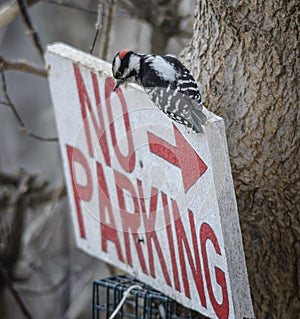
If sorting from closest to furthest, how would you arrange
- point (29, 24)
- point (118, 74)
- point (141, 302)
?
1. point (118, 74)
2. point (141, 302)
3. point (29, 24)

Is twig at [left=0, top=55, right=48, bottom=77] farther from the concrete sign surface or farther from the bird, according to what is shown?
the bird

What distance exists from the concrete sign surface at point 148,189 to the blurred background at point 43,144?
0.68 feet

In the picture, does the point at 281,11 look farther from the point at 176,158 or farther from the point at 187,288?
the point at 187,288

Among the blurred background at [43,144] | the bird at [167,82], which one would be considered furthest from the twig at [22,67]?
the bird at [167,82]

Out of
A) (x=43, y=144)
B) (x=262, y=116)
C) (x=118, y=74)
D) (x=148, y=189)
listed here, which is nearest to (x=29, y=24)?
(x=118, y=74)

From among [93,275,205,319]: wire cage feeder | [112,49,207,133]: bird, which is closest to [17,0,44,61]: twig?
[112,49,207,133]: bird

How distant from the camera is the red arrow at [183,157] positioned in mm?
1878

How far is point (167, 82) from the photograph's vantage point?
6.45 ft

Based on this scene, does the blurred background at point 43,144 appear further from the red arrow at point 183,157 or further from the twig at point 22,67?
the red arrow at point 183,157

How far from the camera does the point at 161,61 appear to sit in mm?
2037

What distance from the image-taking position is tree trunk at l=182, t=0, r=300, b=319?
199 cm

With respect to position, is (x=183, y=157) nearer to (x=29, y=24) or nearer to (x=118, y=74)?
(x=118, y=74)

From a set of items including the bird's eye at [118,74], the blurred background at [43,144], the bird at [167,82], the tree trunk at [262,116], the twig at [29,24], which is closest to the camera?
the bird at [167,82]

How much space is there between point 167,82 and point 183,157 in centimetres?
17
